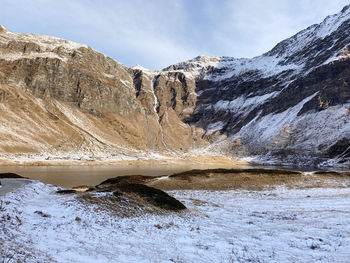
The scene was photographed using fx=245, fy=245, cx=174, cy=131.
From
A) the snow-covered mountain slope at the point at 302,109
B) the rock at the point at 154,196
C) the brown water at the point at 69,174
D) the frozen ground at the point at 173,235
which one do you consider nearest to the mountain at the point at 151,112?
the snow-covered mountain slope at the point at 302,109

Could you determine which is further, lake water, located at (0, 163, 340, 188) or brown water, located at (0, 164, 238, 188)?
lake water, located at (0, 163, 340, 188)

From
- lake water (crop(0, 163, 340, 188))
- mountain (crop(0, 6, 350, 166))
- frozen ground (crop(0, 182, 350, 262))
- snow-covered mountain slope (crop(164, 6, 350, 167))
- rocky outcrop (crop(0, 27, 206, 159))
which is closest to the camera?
frozen ground (crop(0, 182, 350, 262))

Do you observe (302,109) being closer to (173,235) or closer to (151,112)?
(151,112)

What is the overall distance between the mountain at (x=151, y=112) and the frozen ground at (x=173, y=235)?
3459 inches

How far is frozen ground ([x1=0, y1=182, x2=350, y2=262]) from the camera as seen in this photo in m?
9.07

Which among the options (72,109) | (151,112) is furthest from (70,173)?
(151,112)

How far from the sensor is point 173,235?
39.9ft

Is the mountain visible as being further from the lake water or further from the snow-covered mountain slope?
the lake water

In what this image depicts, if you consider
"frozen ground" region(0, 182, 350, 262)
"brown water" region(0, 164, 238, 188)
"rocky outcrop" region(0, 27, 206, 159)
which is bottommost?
"brown water" region(0, 164, 238, 188)

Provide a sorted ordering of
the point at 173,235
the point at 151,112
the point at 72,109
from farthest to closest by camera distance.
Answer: the point at 151,112 → the point at 72,109 → the point at 173,235

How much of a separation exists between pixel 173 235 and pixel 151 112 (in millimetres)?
180861

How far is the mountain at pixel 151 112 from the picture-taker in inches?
4279

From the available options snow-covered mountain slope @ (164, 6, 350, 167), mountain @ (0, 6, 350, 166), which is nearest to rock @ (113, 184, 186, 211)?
mountain @ (0, 6, 350, 166)

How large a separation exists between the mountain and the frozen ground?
87.8 metres
